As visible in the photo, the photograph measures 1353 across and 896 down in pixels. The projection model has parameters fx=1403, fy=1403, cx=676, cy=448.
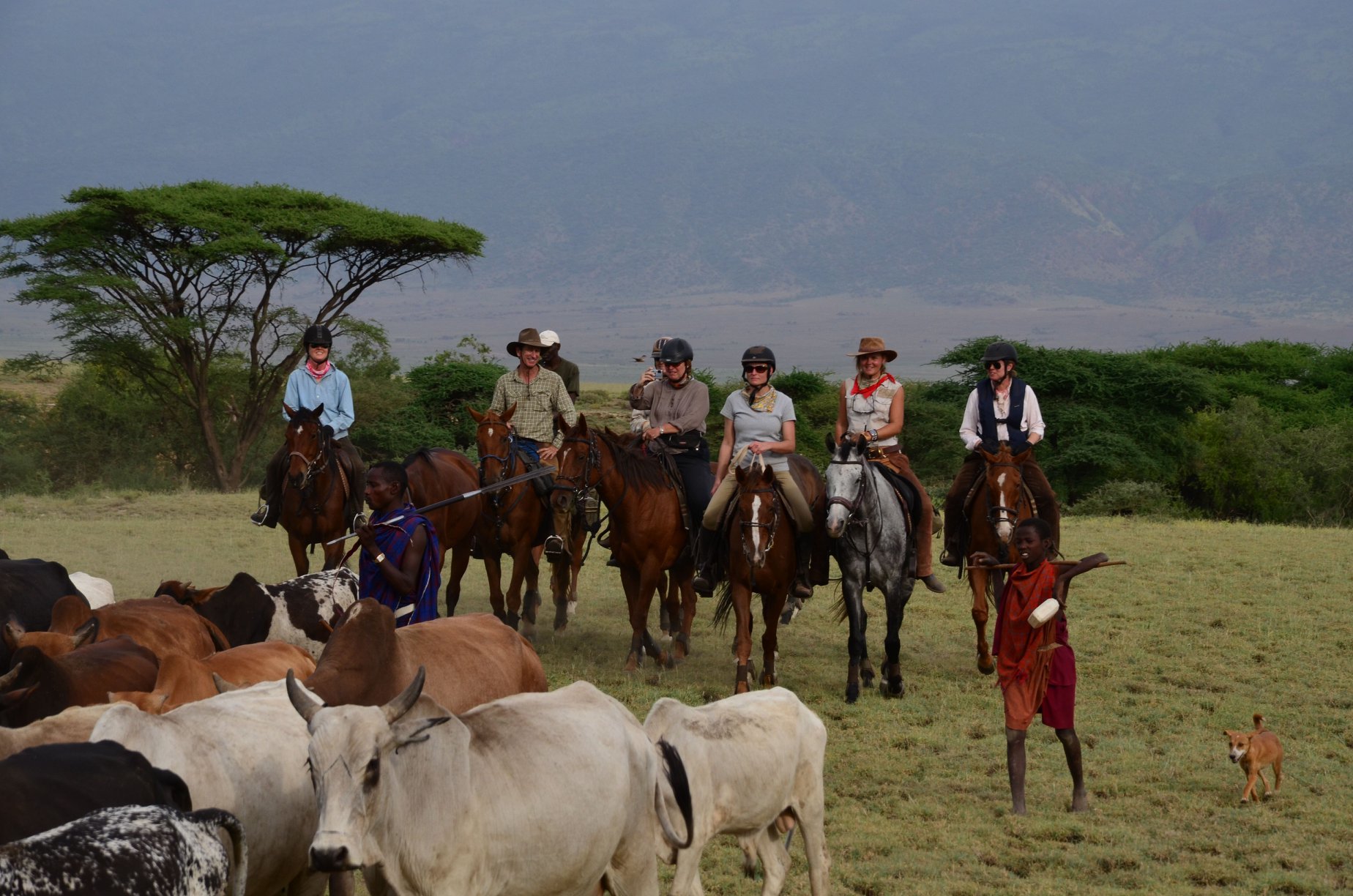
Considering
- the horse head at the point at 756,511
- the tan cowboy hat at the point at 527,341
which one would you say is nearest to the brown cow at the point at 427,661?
the horse head at the point at 756,511

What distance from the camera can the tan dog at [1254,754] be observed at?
809 cm

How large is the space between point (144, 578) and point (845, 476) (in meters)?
8.70

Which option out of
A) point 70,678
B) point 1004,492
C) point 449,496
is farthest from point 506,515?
point 70,678

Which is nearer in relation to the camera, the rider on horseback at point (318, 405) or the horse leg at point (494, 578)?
the rider on horseback at point (318, 405)

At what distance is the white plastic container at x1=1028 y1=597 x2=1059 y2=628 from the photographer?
24.9ft

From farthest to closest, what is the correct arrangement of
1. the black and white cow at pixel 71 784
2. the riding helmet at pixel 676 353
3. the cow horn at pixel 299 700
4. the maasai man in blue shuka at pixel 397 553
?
the riding helmet at pixel 676 353, the maasai man in blue shuka at pixel 397 553, the cow horn at pixel 299 700, the black and white cow at pixel 71 784

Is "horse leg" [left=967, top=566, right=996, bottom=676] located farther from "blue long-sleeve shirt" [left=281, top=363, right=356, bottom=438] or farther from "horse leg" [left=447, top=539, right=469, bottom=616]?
"blue long-sleeve shirt" [left=281, top=363, right=356, bottom=438]

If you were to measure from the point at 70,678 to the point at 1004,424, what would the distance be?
7786mm

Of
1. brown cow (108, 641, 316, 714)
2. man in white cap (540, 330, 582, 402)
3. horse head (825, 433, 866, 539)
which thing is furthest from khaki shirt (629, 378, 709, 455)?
brown cow (108, 641, 316, 714)

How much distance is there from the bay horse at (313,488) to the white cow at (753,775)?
6.88 m

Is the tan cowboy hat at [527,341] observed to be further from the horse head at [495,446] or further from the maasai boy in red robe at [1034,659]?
the maasai boy in red robe at [1034,659]

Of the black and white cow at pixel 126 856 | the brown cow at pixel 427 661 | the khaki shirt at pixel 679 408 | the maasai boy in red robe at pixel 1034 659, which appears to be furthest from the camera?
the khaki shirt at pixel 679 408

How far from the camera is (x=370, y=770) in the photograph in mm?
4504

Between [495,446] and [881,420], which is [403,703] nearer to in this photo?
[881,420]
